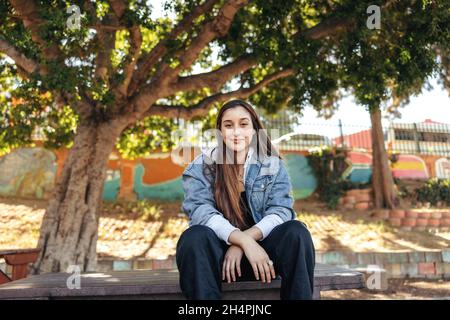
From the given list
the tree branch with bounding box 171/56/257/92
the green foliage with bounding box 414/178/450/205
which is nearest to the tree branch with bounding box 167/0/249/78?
the tree branch with bounding box 171/56/257/92

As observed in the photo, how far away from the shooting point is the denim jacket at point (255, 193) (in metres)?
2.24

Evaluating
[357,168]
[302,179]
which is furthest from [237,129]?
[357,168]

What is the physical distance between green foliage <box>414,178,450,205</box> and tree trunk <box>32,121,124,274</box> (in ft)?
33.2

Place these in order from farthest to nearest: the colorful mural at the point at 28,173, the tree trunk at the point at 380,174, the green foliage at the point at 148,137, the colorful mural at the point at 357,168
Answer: the colorful mural at the point at 357,168 → the colorful mural at the point at 28,173 → the tree trunk at the point at 380,174 → the green foliage at the point at 148,137

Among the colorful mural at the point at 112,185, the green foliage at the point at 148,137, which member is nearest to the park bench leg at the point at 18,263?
the green foliage at the point at 148,137

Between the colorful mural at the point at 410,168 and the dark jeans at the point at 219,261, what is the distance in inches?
507

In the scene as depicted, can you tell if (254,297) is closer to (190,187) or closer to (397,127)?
(190,187)

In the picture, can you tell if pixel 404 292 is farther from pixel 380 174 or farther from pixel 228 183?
pixel 380 174

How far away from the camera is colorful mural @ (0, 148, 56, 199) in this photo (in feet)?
36.4

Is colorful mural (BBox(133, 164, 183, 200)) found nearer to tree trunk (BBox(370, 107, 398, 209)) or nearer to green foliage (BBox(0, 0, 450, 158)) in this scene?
green foliage (BBox(0, 0, 450, 158))

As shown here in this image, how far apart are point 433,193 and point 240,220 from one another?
11.8m

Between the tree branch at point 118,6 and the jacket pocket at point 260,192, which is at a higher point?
the tree branch at point 118,6

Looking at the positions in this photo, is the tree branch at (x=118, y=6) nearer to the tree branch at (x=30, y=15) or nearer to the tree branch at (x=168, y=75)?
the tree branch at (x=30, y=15)

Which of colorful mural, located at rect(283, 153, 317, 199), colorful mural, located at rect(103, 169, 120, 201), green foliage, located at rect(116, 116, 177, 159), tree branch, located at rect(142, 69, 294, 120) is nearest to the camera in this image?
tree branch, located at rect(142, 69, 294, 120)
